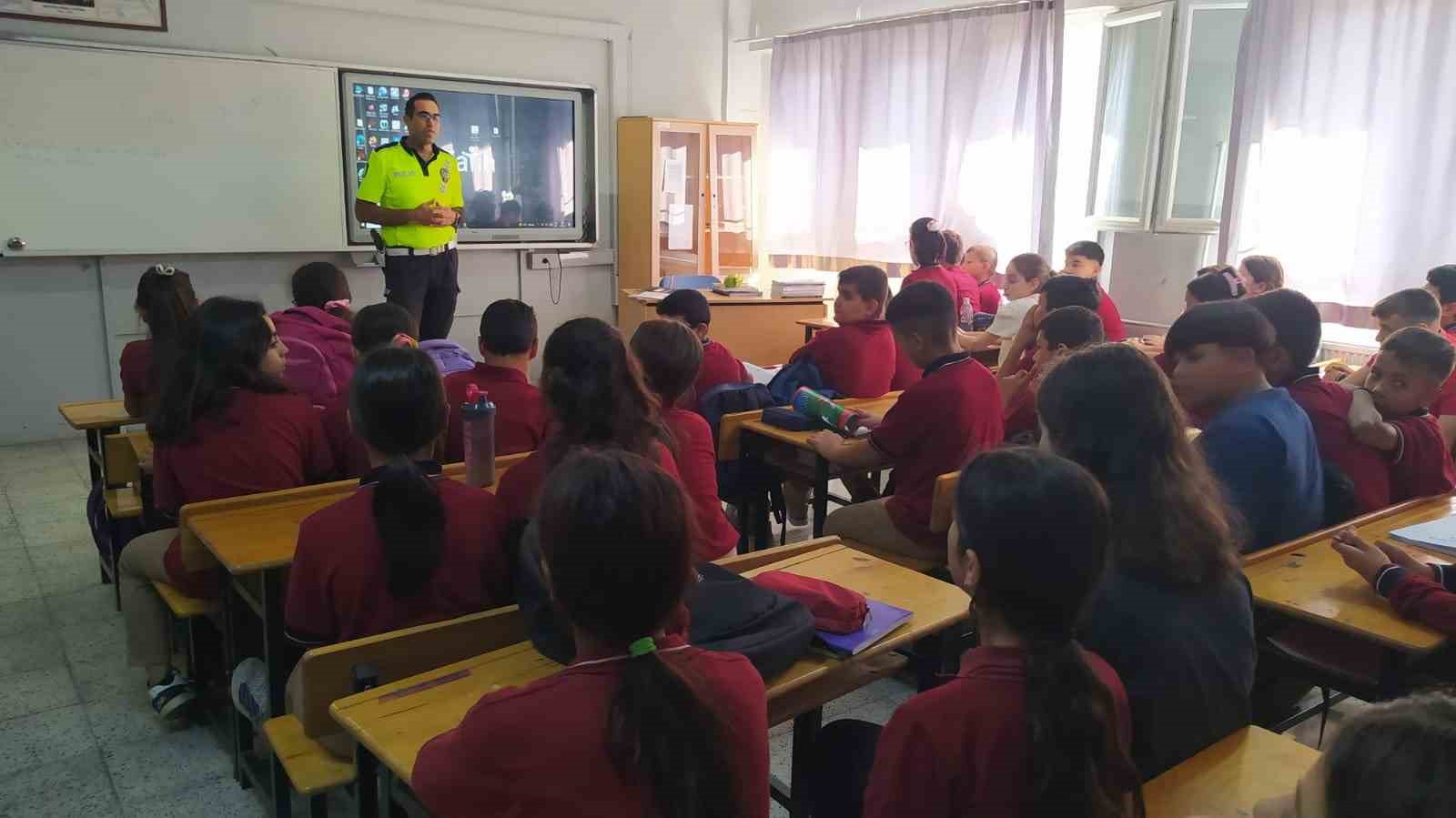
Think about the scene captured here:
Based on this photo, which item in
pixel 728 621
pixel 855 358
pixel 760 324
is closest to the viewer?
pixel 728 621

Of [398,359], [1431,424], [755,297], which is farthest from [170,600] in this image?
[755,297]

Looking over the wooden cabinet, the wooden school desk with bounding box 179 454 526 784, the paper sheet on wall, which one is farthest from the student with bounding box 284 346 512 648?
the paper sheet on wall

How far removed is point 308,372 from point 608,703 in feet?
8.08

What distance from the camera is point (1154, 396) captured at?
57.5 inches

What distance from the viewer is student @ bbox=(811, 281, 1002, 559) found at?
2615 mm

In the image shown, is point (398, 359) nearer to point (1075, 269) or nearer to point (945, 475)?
point (945, 475)

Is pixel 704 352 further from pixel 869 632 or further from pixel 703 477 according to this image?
pixel 869 632

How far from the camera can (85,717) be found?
258 centimetres

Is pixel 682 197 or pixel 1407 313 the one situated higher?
pixel 682 197

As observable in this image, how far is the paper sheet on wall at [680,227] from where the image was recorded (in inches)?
289

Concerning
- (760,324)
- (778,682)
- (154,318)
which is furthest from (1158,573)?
(760,324)

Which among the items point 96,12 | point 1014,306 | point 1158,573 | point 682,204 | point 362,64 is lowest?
point 1158,573

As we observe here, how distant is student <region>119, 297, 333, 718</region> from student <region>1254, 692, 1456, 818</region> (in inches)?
83.0

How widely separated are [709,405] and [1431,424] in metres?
2.07
